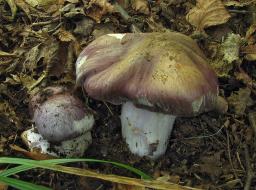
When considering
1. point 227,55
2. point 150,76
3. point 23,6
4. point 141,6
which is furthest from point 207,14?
point 23,6

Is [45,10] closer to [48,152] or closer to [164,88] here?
[48,152]

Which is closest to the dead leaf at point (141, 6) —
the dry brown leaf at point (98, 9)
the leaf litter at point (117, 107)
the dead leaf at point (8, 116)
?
the leaf litter at point (117, 107)

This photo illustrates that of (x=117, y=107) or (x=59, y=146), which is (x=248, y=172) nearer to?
(x=117, y=107)

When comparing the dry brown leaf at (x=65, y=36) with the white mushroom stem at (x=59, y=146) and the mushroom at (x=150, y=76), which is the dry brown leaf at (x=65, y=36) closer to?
the mushroom at (x=150, y=76)

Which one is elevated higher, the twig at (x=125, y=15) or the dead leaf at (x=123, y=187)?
the twig at (x=125, y=15)

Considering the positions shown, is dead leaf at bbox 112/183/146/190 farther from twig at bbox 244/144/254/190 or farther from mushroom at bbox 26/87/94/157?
twig at bbox 244/144/254/190

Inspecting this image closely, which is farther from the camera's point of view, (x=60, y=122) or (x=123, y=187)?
(x=123, y=187)
